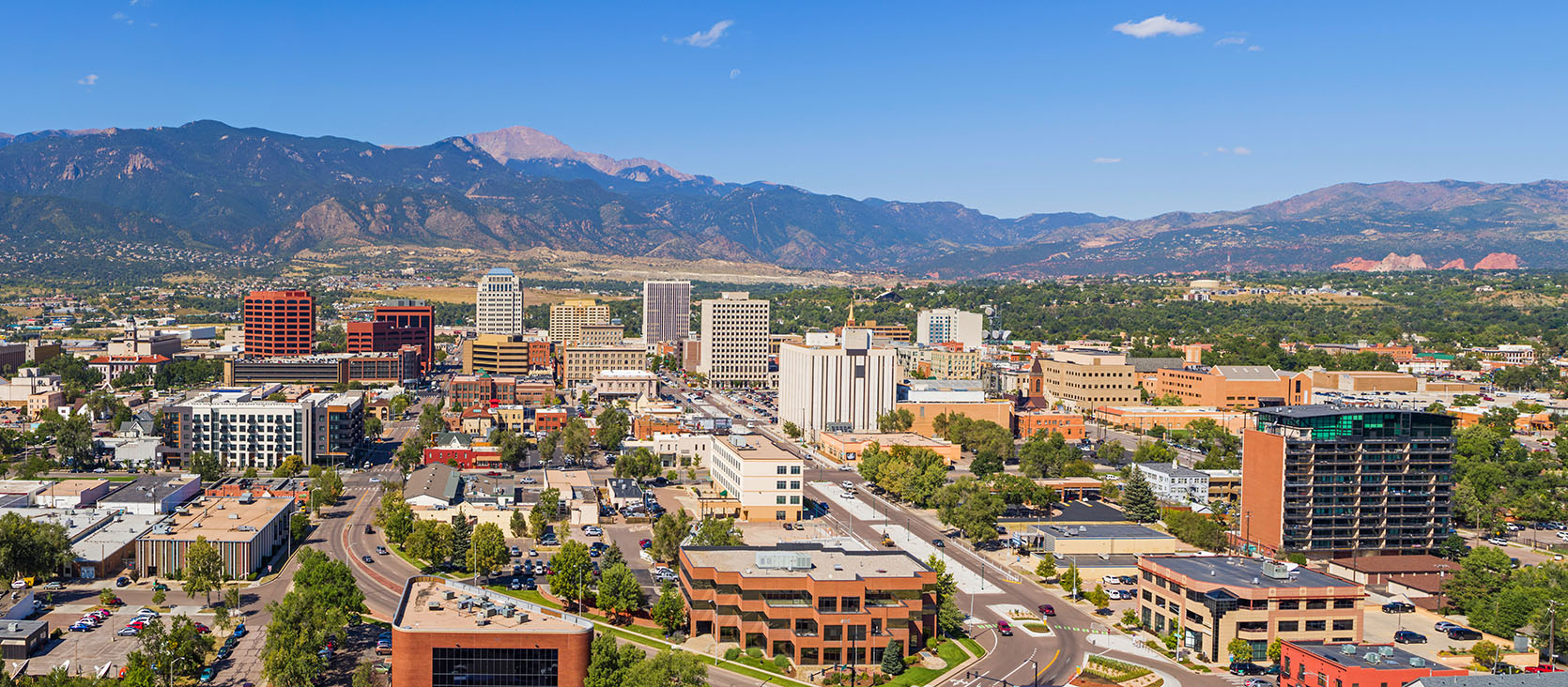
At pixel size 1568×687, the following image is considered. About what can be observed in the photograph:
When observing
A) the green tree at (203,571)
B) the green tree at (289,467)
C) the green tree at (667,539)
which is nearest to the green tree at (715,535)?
the green tree at (667,539)

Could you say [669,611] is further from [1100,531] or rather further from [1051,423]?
[1051,423]

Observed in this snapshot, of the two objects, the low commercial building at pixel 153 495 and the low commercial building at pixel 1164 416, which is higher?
the low commercial building at pixel 1164 416

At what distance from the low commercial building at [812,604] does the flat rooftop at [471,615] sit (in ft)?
22.0

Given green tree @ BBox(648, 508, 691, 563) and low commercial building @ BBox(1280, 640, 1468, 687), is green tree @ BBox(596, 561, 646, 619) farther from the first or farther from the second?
low commercial building @ BBox(1280, 640, 1468, 687)

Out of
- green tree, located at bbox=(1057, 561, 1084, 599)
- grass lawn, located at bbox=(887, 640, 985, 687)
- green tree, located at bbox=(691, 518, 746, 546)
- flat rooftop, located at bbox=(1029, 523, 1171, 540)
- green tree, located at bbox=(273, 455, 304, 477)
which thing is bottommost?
grass lawn, located at bbox=(887, 640, 985, 687)

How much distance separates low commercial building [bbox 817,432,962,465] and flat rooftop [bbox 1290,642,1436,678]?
52522 millimetres

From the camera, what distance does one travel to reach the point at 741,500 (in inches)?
3051

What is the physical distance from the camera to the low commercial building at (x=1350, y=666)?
41.8m

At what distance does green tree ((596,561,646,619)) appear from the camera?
5228 cm

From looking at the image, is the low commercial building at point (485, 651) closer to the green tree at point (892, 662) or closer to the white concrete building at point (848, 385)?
the green tree at point (892, 662)

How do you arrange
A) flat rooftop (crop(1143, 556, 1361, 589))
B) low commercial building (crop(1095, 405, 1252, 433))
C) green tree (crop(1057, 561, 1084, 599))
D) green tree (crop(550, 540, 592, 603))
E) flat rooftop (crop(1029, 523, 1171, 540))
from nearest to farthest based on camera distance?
flat rooftop (crop(1143, 556, 1361, 589)), green tree (crop(550, 540, 592, 603)), green tree (crop(1057, 561, 1084, 599)), flat rooftop (crop(1029, 523, 1171, 540)), low commercial building (crop(1095, 405, 1252, 433))

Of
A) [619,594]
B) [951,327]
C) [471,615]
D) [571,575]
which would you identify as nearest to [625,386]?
[951,327]

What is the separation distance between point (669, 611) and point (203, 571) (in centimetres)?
2092

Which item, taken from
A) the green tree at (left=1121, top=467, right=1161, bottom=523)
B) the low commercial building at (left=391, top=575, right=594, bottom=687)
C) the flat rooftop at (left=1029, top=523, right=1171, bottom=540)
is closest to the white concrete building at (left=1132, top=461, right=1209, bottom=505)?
the green tree at (left=1121, top=467, right=1161, bottom=523)
